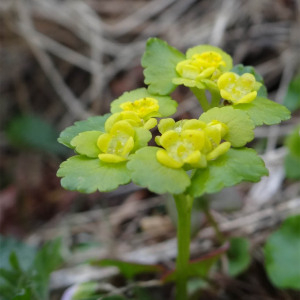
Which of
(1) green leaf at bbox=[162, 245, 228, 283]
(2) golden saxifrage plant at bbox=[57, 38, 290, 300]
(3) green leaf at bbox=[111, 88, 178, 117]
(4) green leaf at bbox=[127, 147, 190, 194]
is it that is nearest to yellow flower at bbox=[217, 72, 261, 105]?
(2) golden saxifrage plant at bbox=[57, 38, 290, 300]

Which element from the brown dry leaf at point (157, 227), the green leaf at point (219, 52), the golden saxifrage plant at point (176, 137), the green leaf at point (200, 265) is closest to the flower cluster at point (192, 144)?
the golden saxifrage plant at point (176, 137)

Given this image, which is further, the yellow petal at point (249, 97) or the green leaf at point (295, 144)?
the green leaf at point (295, 144)

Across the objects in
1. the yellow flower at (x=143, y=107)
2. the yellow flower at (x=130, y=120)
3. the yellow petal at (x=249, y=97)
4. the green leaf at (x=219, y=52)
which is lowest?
the yellow petal at (x=249, y=97)

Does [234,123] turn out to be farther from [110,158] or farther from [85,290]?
[85,290]

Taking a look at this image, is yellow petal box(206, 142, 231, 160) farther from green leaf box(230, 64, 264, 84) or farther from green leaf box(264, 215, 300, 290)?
green leaf box(264, 215, 300, 290)

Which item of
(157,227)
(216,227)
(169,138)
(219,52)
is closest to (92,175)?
(169,138)

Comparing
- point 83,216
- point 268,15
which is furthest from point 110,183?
point 268,15

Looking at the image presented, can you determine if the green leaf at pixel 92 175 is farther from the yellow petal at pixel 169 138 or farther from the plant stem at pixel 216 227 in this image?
the plant stem at pixel 216 227
